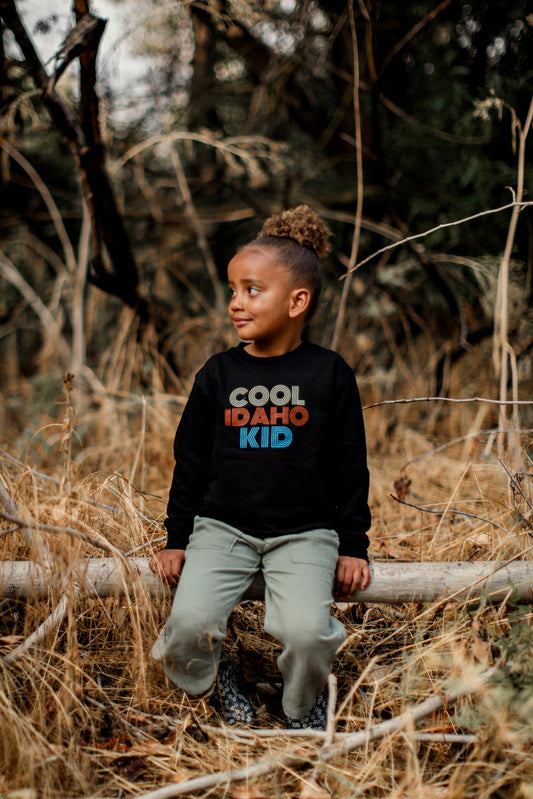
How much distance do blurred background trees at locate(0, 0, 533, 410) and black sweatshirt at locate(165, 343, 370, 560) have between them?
1436 mm

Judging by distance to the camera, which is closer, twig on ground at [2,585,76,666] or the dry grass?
the dry grass

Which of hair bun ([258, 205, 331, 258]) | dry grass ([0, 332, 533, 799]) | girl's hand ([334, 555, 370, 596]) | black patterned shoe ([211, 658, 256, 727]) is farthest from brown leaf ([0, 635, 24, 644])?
hair bun ([258, 205, 331, 258])

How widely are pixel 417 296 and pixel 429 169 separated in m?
0.79

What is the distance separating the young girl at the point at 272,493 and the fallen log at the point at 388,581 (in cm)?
6

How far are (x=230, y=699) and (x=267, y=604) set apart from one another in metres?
0.29

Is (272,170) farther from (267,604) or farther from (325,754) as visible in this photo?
(325,754)

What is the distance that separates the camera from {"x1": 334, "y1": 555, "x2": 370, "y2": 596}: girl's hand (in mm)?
1546

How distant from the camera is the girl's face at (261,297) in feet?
5.28

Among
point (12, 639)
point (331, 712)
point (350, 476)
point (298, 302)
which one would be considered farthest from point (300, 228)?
point (12, 639)

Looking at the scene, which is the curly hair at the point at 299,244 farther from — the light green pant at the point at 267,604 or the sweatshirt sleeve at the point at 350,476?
the light green pant at the point at 267,604

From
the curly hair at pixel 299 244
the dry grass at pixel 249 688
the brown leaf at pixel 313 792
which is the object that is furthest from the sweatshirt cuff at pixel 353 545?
→ the curly hair at pixel 299 244

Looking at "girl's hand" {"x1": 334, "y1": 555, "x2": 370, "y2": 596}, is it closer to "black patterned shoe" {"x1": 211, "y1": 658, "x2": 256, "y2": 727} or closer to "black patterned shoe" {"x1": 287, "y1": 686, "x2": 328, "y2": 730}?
"black patterned shoe" {"x1": 287, "y1": 686, "x2": 328, "y2": 730}

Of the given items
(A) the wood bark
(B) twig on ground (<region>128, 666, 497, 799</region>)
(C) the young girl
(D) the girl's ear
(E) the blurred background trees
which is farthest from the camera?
(E) the blurred background trees

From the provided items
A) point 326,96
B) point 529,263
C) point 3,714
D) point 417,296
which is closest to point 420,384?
point 417,296
